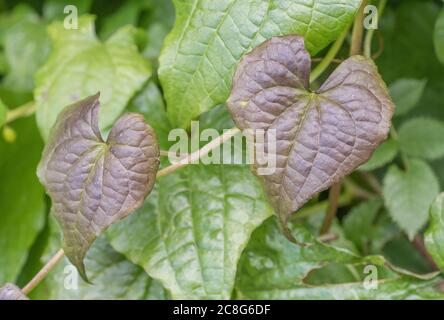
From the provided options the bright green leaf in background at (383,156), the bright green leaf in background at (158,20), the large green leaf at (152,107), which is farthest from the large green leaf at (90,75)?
the bright green leaf in background at (383,156)

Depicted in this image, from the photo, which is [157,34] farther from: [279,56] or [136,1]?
[279,56]

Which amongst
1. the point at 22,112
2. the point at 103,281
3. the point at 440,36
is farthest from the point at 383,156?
the point at 22,112

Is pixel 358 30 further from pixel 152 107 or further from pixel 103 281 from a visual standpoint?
pixel 103 281

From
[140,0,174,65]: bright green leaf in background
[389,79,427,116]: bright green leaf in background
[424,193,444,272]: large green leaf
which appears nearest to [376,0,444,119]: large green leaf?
[389,79,427,116]: bright green leaf in background

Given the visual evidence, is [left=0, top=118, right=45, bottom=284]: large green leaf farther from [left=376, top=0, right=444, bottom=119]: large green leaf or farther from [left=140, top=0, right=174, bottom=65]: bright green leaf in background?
[left=376, top=0, right=444, bottom=119]: large green leaf

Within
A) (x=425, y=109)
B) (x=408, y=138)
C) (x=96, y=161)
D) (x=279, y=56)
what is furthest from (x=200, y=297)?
(x=425, y=109)
